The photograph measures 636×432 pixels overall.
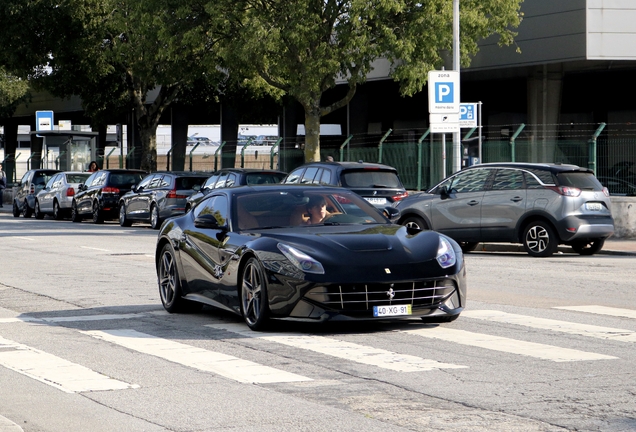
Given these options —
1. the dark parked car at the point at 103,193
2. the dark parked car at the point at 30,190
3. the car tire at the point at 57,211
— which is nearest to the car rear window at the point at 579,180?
the dark parked car at the point at 103,193

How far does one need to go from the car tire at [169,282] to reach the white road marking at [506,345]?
9.45 ft

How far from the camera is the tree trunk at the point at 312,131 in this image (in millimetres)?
33719

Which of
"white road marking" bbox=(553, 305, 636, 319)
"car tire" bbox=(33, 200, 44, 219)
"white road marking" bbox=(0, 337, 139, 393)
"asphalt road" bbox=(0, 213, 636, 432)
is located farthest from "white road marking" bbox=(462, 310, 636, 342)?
"car tire" bbox=(33, 200, 44, 219)

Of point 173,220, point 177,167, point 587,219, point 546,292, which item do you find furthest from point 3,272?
point 177,167

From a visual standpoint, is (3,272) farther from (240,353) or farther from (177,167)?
(177,167)

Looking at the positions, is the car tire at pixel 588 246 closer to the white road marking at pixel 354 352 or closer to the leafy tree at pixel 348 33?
the leafy tree at pixel 348 33

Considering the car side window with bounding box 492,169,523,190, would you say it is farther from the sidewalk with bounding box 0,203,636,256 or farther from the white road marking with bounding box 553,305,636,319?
the white road marking with bounding box 553,305,636,319

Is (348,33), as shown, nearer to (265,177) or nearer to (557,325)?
(265,177)

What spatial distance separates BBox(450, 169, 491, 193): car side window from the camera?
2122 cm

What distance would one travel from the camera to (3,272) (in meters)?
17.7

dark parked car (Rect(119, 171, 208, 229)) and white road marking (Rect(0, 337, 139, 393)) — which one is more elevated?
dark parked car (Rect(119, 171, 208, 229))

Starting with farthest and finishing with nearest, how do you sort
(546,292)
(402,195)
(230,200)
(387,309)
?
1. (402,195)
2. (546,292)
3. (230,200)
4. (387,309)

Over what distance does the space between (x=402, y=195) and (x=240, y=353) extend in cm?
1452

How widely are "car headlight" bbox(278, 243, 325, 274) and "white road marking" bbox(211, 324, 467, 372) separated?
0.60 meters
